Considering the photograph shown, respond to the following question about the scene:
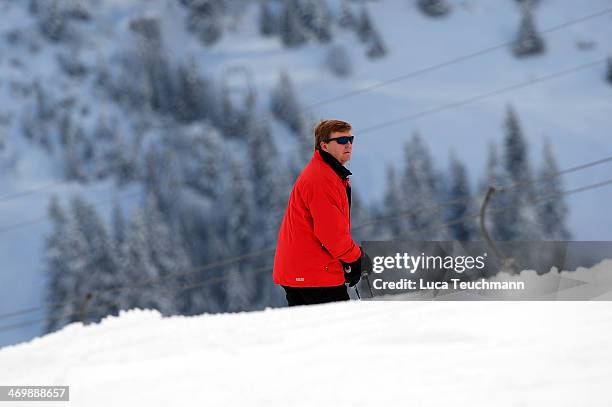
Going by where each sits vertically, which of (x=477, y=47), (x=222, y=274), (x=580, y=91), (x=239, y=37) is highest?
(x=239, y=37)

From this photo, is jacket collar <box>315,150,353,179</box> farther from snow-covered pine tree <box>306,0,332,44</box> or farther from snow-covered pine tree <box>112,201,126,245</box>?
snow-covered pine tree <box>306,0,332,44</box>

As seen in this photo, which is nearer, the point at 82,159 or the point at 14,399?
the point at 14,399

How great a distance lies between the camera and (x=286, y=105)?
398 feet

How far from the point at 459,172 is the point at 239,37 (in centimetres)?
7732

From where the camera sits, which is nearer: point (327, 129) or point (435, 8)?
point (327, 129)

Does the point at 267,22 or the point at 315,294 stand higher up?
the point at 267,22

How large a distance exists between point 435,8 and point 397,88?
2826 cm

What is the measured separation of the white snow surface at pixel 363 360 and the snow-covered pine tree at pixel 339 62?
137892mm

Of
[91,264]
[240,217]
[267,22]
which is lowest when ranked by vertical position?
[240,217]

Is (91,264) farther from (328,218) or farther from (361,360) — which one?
(361,360)

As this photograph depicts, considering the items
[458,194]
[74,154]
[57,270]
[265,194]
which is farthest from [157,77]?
[57,270]

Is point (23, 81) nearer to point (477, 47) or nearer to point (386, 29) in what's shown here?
point (386, 29)

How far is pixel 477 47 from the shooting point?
142 m

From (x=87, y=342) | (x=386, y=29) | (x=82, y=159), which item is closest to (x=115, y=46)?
(x=82, y=159)
